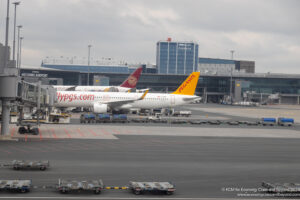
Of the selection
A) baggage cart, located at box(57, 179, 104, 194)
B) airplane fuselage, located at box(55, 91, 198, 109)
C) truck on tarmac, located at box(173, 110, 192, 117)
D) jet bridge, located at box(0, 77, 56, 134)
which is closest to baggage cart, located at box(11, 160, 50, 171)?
baggage cart, located at box(57, 179, 104, 194)

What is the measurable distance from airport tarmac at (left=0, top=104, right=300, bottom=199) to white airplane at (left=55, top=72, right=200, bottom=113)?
27.5 m

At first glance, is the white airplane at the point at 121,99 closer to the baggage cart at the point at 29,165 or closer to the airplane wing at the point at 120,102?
the airplane wing at the point at 120,102

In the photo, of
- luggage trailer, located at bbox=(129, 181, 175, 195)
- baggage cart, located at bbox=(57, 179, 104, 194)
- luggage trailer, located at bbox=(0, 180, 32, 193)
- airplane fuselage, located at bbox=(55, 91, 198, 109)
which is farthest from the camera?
airplane fuselage, located at bbox=(55, 91, 198, 109)

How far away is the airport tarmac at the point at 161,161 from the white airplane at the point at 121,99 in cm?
2753

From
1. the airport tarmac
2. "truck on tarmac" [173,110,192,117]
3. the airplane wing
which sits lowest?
the airport tarmac

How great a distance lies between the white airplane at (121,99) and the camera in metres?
73.4

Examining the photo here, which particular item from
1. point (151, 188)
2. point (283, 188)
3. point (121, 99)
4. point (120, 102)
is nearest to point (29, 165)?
point (151, 188)

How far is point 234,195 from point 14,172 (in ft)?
42.4

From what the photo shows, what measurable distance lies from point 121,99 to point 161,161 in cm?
4834

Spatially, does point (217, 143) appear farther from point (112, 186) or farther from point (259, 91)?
point (259, 91)

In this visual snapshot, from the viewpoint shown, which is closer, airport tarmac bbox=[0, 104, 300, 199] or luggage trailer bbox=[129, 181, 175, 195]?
luggage trailer bbox=[129, 181, 175, 195]

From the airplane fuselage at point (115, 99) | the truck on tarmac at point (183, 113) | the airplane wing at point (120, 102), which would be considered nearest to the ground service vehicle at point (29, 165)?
the airplane fuselage at point (115, 99)

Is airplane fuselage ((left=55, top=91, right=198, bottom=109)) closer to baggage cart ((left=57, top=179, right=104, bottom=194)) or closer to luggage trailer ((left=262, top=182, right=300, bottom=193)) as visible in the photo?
baggage cart ((left=57, top=179, right=104, bottom=194))

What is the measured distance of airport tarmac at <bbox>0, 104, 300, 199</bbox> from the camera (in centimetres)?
2139
